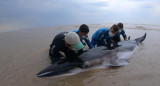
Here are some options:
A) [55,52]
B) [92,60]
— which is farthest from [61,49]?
[92,60]

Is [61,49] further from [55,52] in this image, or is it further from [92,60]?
[92,60]

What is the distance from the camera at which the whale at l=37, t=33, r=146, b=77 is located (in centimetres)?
345

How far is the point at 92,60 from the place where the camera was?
4090 mm

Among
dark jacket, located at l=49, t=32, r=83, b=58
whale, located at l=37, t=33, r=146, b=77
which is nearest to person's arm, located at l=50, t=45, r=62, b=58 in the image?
dark jacket, located at l=49, t=32, r=83, b=58

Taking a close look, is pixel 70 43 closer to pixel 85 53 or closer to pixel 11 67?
pixel 85 53

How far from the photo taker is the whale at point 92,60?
345 cm

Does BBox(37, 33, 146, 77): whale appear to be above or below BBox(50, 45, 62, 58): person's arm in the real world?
below

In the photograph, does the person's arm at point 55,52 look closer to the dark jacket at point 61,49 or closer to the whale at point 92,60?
the dark jacket at point 61,49

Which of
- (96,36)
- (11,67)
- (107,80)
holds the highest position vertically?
(96,36)

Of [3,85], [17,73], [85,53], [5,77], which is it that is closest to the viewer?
[3,85]

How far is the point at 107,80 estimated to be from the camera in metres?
3.27

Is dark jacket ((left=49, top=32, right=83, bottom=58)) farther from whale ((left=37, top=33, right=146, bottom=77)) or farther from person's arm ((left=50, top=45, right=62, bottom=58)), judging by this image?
whale ((left=37, top=33, right=146, bottom=77))

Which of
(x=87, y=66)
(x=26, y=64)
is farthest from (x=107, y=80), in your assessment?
(x=26, y=64)

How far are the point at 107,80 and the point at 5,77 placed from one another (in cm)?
284
